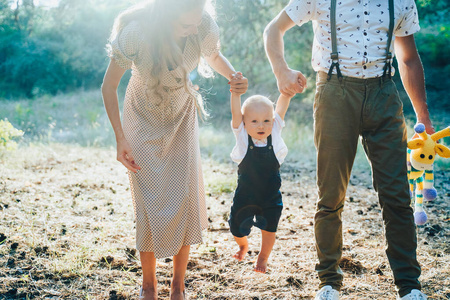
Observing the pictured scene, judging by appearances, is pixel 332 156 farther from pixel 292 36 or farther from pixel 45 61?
pixel 45 61

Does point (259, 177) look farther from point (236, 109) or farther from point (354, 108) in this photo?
point (354, 108)

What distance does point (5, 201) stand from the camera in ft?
15.6

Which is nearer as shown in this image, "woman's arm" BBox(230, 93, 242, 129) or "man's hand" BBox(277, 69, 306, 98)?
"man's hand" BBox(277, 69, 306, 98)

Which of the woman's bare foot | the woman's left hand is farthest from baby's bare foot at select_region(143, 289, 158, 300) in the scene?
the woman's left hand

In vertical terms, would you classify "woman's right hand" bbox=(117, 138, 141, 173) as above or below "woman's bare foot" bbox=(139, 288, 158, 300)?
above

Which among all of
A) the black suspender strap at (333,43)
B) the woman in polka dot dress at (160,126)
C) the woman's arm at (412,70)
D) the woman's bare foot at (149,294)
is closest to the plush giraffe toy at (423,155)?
the woman's arm at (412,70)

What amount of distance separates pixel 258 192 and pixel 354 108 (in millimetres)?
814

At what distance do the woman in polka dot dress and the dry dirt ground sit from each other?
0.59 metres

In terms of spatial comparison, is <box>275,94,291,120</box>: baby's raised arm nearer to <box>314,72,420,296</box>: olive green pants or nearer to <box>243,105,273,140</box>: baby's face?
<box>243,105,273,140</box>: baby's face

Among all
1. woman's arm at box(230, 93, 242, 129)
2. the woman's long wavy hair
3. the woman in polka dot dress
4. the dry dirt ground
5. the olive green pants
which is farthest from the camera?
the dry dirt ground

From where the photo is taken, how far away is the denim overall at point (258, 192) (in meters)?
2.85

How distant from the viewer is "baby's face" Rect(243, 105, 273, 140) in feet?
9.11

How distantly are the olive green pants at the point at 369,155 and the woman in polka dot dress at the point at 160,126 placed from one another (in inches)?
23.9

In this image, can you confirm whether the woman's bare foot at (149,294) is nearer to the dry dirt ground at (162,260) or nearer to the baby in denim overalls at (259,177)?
the dry dirt ground at (162,260)
